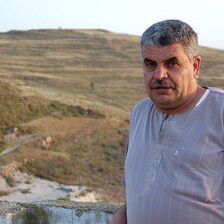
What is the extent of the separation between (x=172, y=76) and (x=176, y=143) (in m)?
0.40

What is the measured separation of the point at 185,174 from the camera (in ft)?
5.96

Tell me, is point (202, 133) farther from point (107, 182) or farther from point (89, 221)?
point (107, 182)

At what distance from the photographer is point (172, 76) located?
2.00 meters

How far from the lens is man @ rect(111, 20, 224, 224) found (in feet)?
5.81

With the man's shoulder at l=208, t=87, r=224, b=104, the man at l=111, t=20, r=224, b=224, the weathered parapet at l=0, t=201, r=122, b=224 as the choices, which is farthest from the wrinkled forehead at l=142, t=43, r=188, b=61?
the weathered parapet at l=0, t=201, r=122, b=224

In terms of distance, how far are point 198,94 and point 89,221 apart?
1284 mm

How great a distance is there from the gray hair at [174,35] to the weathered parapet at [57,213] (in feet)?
4.31

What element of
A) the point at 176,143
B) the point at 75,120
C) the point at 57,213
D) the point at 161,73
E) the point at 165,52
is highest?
the point at 165,52

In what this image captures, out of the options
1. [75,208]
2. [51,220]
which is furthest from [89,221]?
[51,220]

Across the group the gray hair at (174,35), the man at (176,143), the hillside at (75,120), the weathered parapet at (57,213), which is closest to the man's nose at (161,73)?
the man at (176,143)

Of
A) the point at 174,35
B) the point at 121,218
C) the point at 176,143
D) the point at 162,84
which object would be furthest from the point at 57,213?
the point at 174,35

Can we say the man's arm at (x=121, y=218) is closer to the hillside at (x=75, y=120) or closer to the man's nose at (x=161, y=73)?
the man's nose at (x=161, y=73)

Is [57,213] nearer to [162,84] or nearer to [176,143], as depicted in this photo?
[176,143]

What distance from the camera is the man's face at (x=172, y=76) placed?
6.47 feet
